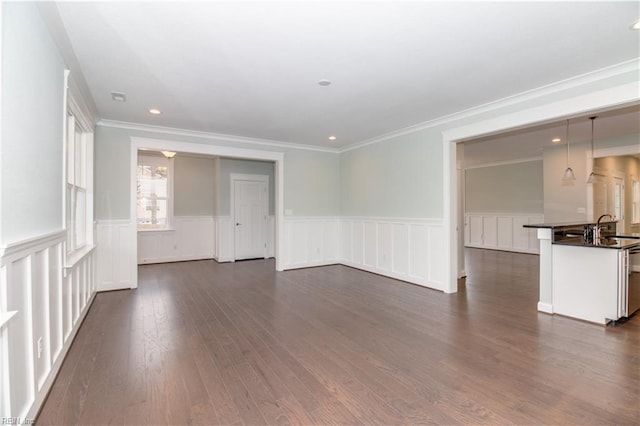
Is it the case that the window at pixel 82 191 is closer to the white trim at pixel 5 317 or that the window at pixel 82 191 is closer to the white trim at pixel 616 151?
the white trim at pixel 5 317

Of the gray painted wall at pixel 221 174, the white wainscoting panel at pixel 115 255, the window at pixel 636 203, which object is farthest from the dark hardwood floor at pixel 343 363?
the window at pixel 636 203

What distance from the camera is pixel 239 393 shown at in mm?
2117

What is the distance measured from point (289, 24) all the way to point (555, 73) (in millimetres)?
2620

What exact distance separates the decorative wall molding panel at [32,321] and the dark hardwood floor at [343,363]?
7.1 inches

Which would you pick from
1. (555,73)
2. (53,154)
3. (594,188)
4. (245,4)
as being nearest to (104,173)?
(53,154)

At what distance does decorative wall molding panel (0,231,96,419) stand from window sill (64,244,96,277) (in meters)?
0.02

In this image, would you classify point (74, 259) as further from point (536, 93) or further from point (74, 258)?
point (536, 93)

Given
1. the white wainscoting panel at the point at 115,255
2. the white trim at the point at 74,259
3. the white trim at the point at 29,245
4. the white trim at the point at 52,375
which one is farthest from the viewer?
the white wainscoting panel at the point at 115,255

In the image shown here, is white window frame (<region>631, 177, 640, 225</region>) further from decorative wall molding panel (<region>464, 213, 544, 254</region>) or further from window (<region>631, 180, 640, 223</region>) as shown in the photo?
decorative wall molding panel (<region>464, 213, 544, 254</region>)

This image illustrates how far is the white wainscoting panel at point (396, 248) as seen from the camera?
4.82m

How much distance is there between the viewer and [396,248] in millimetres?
5512

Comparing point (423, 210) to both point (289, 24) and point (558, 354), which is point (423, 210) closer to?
point (558, 354)

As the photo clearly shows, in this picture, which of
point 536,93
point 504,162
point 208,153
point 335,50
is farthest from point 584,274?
point 504,162

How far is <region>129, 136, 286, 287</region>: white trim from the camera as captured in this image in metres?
4.91
